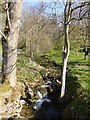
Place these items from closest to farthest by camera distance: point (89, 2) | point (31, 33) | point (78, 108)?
point (78, 108)
point (89, 2)
point (31, 33)

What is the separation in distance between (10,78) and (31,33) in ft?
60.5

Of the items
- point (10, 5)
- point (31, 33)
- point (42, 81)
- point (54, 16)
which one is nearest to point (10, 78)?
point (10, 5)

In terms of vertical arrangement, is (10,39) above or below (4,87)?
above

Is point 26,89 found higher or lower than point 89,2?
lower

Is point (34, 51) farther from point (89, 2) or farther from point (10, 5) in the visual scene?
point (10, 5)

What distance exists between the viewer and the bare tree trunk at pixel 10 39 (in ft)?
22.1

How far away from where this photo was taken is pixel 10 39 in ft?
22.6

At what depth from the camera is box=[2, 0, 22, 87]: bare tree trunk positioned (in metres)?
6.73

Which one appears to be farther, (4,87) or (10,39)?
(4,87)

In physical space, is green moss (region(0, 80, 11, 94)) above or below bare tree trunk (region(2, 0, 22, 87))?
below

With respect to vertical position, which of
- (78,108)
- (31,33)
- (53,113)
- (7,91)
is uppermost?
(31,33)

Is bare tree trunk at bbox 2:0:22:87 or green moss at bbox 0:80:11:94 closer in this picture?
bare tree trunk at bbox 2:0:22:87

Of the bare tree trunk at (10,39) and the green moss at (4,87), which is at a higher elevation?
the bare tree trunk at (10,39)

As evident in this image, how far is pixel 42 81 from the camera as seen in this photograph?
Answer: 1642 centimetres
